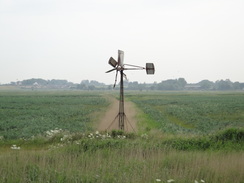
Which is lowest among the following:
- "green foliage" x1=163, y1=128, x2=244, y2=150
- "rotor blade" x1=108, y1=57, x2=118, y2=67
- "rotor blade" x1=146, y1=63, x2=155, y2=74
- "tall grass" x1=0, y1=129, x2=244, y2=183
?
"green foliage" x1=163, y1=128, x2=244, y2=150

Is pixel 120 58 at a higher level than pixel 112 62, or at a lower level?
higher

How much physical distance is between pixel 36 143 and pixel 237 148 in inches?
415

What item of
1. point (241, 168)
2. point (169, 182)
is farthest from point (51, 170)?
point (241, 168)

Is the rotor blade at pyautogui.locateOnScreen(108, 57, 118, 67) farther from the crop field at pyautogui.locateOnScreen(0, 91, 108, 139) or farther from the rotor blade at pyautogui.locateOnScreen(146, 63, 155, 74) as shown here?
the crop field at pyautogui.locateOnScreen(0, 91, 108, 139)

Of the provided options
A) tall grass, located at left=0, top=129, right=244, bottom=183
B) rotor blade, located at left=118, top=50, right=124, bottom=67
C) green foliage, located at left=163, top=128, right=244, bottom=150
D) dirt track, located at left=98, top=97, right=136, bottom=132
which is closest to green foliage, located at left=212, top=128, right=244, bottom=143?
green foliage, located at left=163, top=128, right=244, bottom=150

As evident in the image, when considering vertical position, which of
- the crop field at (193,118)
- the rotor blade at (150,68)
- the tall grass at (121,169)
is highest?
the rotor blade at (150,68)

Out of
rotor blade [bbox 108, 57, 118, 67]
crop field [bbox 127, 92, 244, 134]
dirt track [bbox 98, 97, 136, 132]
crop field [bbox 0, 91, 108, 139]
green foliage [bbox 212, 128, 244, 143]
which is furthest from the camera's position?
crop field [bbox 127, 92, 244, 134]

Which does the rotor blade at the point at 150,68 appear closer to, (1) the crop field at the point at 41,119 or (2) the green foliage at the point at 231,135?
Answer: (2) the green foliage at the point at 231,135

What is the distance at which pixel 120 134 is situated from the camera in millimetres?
13242

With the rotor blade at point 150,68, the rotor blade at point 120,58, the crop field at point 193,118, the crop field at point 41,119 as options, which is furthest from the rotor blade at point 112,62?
the crop field at point 41,119

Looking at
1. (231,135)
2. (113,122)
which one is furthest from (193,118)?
(231,135)

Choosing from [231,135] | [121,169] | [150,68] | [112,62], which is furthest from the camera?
[150,68]

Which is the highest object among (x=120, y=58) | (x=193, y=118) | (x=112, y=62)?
(x=120, y=58)

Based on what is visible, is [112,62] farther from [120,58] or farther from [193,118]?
[193,118]
